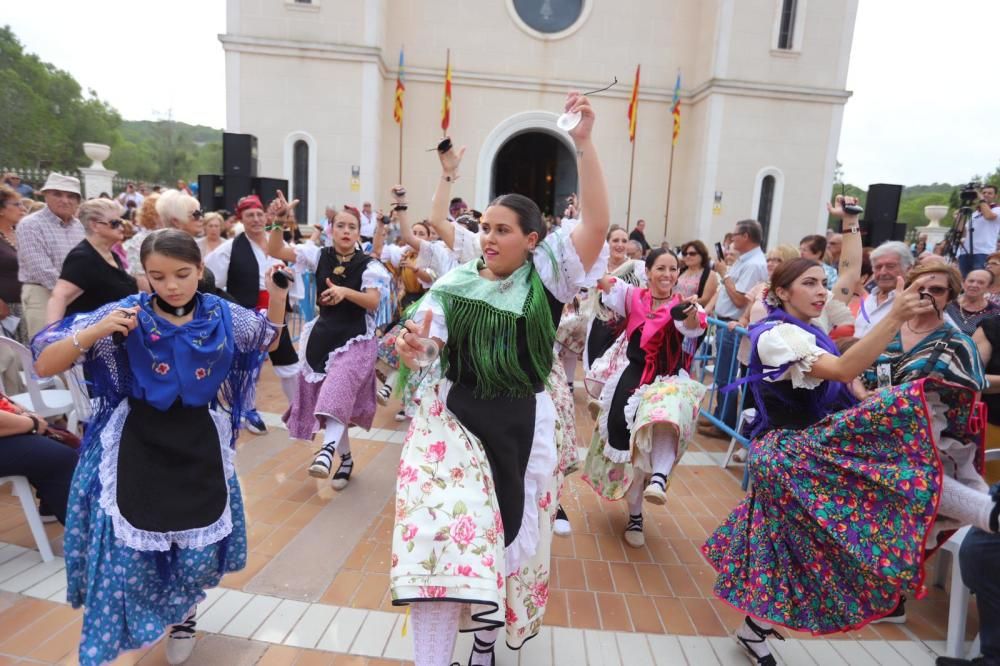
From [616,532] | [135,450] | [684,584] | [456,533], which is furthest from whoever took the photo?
[616,532]

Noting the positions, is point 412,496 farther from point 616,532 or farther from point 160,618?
point 616,532

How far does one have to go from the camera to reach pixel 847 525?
229cm

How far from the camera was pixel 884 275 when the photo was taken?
412cm

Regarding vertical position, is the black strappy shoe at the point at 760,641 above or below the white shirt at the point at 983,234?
below

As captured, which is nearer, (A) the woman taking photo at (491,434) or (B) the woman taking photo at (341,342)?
(A) the woman taking photo at (491,434)

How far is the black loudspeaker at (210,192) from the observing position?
1041 centimetres

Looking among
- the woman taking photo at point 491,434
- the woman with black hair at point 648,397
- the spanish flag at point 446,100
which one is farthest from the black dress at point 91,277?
the spanish flag at point 446,100

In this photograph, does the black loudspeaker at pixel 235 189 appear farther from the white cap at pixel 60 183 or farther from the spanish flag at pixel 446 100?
the spanish flag at pixel 446 100

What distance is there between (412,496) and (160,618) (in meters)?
1.26

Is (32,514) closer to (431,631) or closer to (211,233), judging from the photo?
(431,631)

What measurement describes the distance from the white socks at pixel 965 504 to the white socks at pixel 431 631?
2090 mm

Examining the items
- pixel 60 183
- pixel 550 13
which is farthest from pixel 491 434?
pixel 550 13

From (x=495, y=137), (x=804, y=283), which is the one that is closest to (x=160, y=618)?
(x=804, y=283)

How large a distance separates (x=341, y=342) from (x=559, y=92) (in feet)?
47.7
